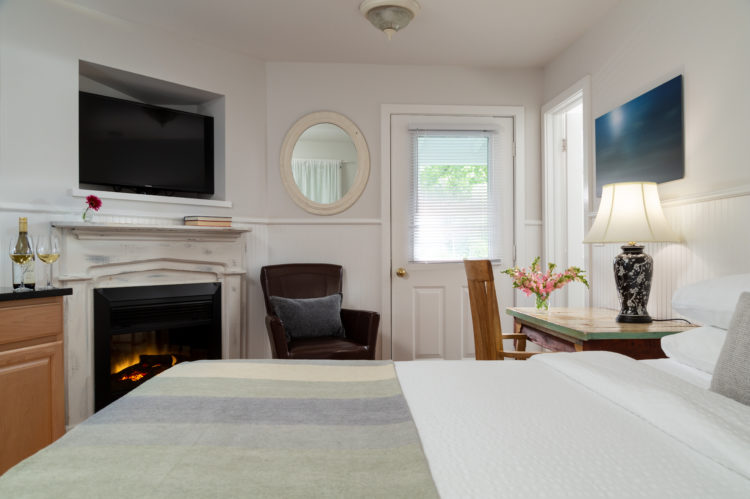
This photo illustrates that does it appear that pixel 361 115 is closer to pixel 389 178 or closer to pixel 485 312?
pixel 389 178

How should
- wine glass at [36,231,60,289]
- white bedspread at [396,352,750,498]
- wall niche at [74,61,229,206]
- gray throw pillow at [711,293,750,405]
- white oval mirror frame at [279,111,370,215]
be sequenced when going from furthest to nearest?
white oval mirror frame at [279,111,370,215]
wall niche at [74,61,229,206]
wine glass at [36,231,60,289]
gray throw pillow at [711,293,750,405]
white bedspread at [396,352,750,498]

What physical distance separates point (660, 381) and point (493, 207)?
2.98 m

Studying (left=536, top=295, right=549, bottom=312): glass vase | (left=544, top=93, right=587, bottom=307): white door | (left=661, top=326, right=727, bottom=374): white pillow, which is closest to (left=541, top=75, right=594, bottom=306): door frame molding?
(left=544, top=93, right=587, bottom=307): white door

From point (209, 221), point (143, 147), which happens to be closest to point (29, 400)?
point (209, 221)

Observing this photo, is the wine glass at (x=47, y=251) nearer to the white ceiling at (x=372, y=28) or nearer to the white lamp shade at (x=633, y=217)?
the white ceiling at (x=372, y=28)

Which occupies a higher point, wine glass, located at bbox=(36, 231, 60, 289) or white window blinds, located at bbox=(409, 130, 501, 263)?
white window blinds, located at bbox=(409, 130, 501, 263)

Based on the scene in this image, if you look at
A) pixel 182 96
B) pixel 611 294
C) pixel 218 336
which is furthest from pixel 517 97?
pixel 218 336

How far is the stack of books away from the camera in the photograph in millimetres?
3285

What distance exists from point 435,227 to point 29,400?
2774 millimetres

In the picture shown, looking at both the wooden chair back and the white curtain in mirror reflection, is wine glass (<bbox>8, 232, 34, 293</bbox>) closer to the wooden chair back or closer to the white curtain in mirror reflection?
the white curtain in mirror reflection

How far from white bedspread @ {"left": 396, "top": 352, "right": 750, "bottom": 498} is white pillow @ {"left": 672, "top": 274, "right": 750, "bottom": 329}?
38cm

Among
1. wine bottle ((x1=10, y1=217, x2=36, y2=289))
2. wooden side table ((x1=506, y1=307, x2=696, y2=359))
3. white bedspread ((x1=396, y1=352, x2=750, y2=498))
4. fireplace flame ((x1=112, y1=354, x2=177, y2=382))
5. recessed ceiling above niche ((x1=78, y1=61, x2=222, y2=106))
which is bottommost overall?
fireplace flame ((x1=112, y1=354, x2=177, y2=382))

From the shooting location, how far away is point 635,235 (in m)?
2.27

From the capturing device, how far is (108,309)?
2.93m
